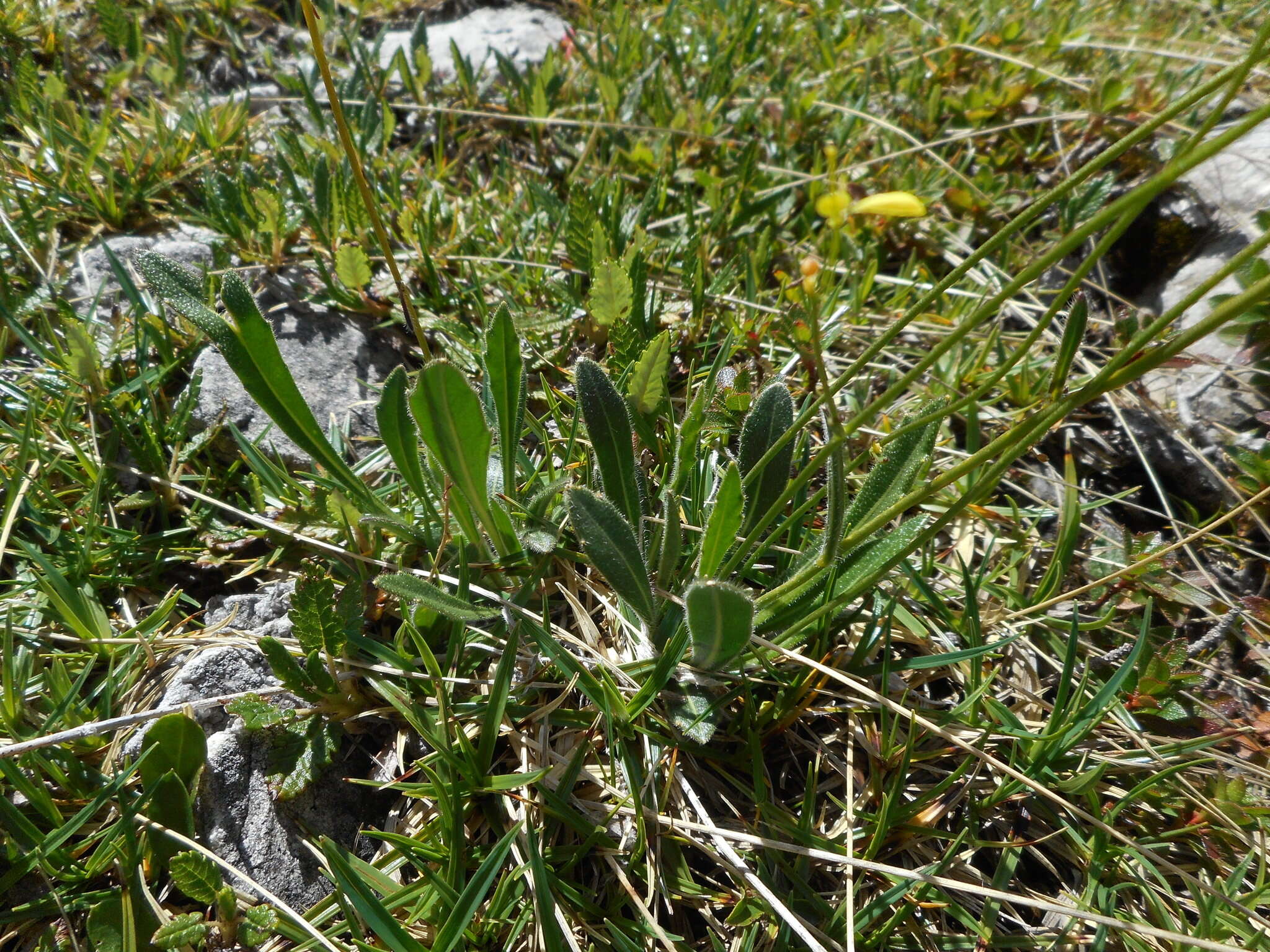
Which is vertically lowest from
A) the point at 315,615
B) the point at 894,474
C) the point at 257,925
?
the point at 257,925

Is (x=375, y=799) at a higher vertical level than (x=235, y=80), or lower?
lower

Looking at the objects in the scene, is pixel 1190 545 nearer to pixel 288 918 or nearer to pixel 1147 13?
pixel 288 918

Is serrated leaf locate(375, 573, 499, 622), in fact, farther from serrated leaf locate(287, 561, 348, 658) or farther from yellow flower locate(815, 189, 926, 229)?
yellow flower locate(815, 189, 926, 229)

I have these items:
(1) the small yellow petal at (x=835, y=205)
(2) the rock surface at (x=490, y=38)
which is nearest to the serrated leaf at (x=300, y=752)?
(1) the small yellow petal at (x=835, y=205)

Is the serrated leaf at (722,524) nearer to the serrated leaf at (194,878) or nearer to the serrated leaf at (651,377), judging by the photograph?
the serrated leaf at (651,377)

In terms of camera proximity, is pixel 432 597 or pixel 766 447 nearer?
pixel 432 597

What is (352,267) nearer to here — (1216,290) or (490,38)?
(490,38)

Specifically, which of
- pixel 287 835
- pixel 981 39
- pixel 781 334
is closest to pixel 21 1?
pixel 781 334

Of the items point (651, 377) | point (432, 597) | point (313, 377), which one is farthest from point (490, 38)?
point (432, 597)
